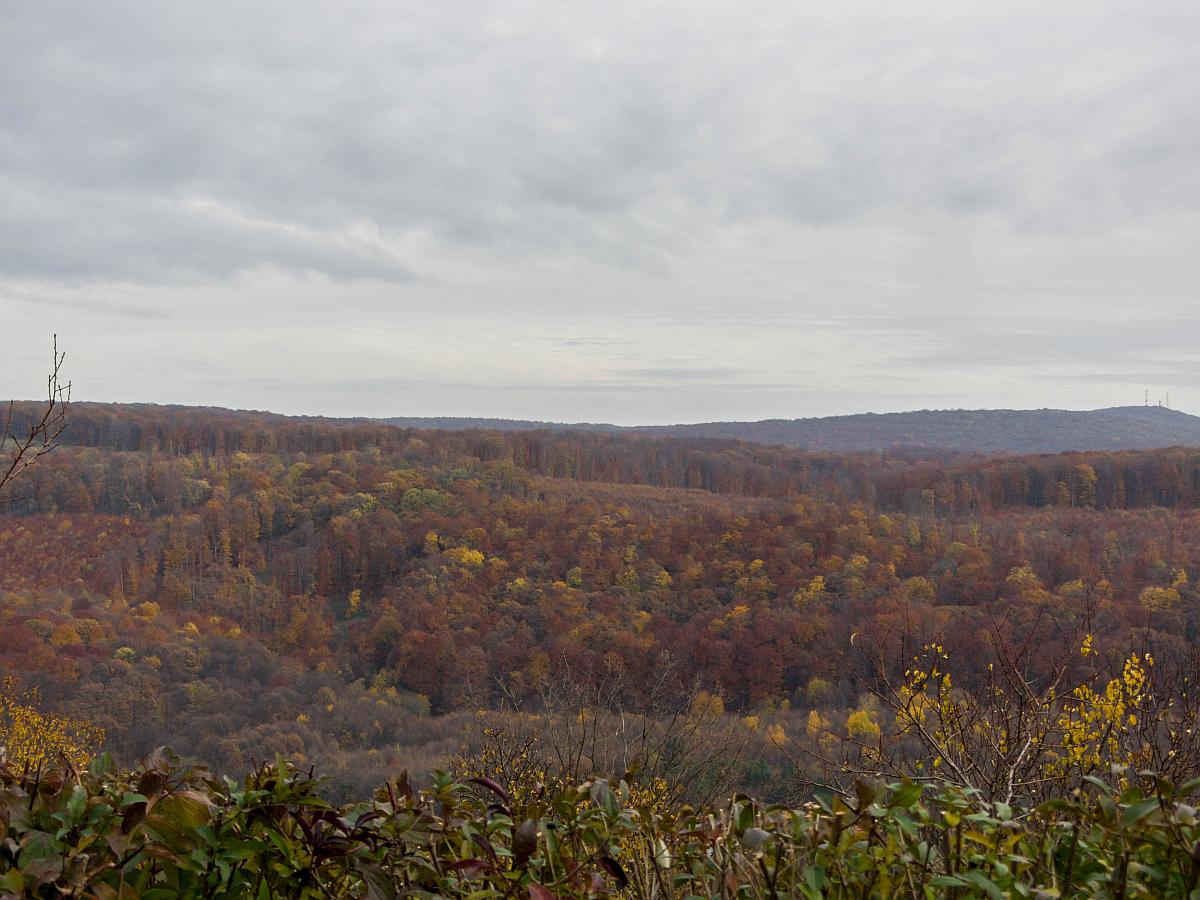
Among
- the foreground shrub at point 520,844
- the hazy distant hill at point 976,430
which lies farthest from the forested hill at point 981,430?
the foreground shrub at point 520,844

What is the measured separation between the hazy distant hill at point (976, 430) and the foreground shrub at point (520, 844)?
115067mm

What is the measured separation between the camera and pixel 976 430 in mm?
124562

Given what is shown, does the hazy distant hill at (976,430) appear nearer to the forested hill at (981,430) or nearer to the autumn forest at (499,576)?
the forested hill at (981,430)

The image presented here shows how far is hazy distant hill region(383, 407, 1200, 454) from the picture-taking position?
119 m

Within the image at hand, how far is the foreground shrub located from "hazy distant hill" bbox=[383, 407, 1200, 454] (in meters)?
115

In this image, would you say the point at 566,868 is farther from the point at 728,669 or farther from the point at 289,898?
the point at 728,669

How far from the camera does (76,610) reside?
5697 cm

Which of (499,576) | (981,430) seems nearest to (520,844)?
(499,576)

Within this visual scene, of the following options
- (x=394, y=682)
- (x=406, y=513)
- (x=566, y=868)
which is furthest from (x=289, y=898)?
(x=406, y=513)

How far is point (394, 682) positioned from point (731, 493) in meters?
50.0

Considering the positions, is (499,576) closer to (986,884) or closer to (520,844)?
(520,844)

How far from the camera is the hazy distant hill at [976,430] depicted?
389 feet

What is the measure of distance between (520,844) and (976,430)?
134 meters

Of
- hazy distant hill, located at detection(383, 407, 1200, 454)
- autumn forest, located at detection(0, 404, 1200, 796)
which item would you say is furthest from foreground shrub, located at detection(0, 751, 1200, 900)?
hazy distant hill, located at detection(383, 407, 1200, 454)
